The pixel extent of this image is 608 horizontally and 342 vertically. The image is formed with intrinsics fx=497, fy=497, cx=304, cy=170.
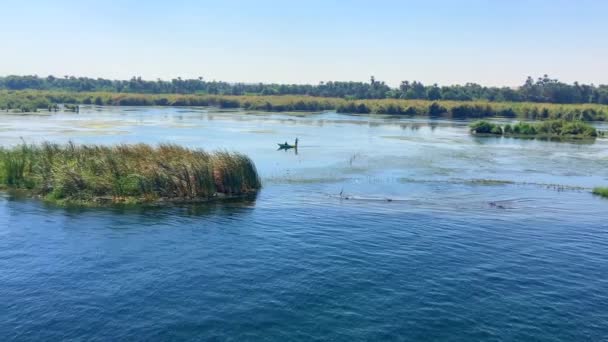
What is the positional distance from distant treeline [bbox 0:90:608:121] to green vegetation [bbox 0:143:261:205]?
90.8m

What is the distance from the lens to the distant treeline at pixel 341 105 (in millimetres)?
124750

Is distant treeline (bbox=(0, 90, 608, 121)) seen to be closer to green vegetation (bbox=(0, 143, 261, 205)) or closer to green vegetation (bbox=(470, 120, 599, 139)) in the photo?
green vegetation (bbox=(470, 120, 599, 139))

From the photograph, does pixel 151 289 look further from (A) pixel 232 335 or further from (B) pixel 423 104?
(B) pixel 423 104

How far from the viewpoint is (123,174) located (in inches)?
1324

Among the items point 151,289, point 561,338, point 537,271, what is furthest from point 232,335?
point 537,271

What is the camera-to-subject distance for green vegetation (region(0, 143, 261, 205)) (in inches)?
1287

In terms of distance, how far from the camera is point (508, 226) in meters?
30.1

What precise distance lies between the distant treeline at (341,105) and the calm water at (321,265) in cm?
9950

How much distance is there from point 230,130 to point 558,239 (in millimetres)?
63203

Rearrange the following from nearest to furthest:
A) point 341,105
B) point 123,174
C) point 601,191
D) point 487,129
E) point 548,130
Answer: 1. point 123,174
2. point 601,191
3. point 487,129
4. point 548,130
5. point 341,105

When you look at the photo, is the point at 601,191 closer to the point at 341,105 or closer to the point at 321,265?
the point at 321,265

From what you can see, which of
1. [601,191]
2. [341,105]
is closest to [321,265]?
[601,191]

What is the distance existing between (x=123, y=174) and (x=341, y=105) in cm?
12730

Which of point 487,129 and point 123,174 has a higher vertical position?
point 487,129
